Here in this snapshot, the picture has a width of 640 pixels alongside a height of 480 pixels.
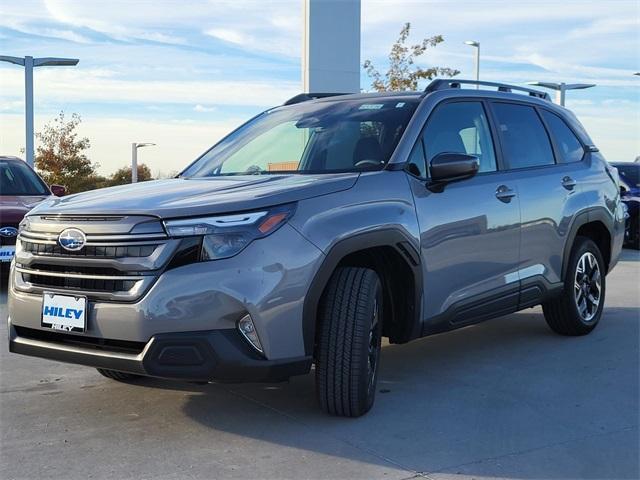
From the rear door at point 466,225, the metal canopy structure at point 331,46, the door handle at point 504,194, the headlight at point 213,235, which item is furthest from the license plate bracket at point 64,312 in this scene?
the metal canopy structure at point 331,46

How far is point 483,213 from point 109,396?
2479 millimetres

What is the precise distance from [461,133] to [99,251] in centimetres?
248

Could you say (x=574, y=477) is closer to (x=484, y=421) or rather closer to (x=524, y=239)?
(x=484, y=421)

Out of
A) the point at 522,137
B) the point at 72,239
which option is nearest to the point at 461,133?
the point at 522,137

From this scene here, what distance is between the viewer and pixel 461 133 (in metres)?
5.04

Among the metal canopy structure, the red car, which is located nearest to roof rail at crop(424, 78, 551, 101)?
the red car

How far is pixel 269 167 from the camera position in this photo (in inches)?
189

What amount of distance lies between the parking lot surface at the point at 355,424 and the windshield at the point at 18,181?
169 inches

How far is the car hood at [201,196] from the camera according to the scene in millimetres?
3611

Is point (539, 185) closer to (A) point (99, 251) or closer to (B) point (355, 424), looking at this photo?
(B) point (355, 424)

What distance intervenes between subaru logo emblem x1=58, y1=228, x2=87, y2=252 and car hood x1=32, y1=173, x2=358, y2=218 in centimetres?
10

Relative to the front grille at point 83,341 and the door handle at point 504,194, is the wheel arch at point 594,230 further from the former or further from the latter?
the front grille at point 83,341

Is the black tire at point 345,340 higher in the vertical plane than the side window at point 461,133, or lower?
lower

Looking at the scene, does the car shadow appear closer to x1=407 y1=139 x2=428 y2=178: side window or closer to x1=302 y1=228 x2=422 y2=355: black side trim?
x1=302 y1=228 x2=422 y2=355: black side trim
